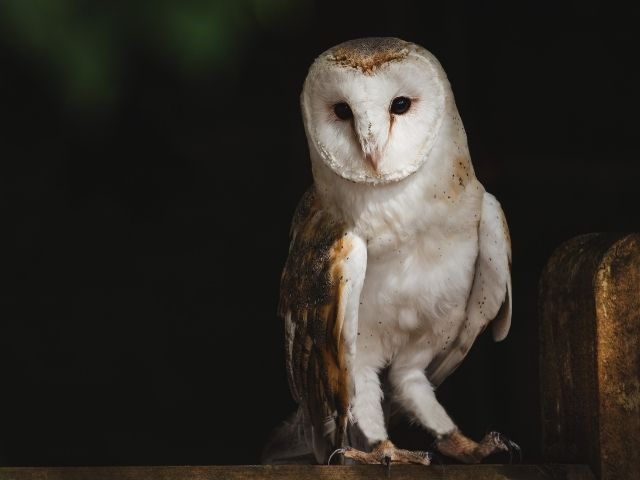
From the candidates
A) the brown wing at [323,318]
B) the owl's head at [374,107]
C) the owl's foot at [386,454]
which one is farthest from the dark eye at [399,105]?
the owl's foot at [386,454]

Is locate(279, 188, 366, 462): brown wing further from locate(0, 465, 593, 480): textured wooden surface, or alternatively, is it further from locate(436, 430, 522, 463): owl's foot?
locate(0, 465, 593, 480): textured wooden surface

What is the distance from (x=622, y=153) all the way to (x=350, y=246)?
4.18ft

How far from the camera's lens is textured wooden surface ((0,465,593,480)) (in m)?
1.57

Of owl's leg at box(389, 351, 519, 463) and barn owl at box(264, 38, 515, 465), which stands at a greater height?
barn owl at box(264, 38, 515, 465)

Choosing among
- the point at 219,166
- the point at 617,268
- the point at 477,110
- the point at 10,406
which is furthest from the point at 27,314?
the point at 617,268

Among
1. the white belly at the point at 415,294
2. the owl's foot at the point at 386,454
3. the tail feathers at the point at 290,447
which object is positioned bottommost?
the tail feathers at the point at 290,447

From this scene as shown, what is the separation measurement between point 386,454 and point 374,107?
0.54 metres

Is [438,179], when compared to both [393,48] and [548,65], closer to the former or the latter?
[393,48]

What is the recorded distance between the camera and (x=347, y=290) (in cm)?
200

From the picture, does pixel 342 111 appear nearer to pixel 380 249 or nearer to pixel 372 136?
pixel 372 136

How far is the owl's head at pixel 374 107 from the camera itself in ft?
6.40

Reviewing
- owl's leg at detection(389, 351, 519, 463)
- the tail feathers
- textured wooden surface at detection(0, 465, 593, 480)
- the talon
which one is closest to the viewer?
textured wooden surface at detection(0, 465, 593, 480)

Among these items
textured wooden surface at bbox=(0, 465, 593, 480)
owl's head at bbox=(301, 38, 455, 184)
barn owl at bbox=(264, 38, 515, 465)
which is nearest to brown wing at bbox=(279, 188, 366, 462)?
barn owl at bbox=(264, 38, 515, 465)

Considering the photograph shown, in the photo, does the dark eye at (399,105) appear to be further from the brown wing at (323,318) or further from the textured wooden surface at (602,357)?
the textured wooden surface at (602,357)
